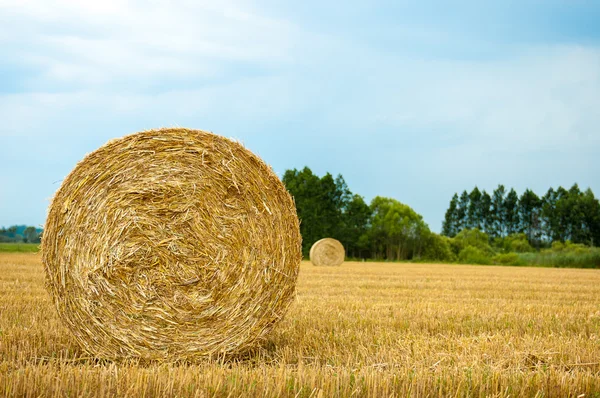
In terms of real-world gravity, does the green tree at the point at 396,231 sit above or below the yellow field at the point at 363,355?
above

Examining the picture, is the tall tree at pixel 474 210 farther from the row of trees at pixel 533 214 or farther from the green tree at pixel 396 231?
the green tree at pixel 396 231

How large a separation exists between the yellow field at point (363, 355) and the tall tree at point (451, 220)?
229 feet

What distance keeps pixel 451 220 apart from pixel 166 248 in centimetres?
7660

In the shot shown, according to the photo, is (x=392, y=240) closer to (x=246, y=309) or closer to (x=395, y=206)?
(x=395, y=206)

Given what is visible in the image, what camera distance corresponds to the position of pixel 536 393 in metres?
3.90

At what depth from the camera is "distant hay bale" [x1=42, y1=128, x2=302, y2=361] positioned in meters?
5.01

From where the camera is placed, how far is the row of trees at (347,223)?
41688 millimetres

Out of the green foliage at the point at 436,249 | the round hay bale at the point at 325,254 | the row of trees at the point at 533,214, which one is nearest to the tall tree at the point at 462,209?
the row of trees at the point at 533,214

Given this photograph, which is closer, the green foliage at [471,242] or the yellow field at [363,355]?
the yellow field at [363,355]

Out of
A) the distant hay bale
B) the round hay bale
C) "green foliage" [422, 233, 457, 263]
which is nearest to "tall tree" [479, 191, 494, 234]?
"green foliage" [422, 233, 457, 263]

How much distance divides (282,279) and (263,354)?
0.68 m

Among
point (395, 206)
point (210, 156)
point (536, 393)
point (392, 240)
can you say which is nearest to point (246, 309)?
point (210, 156)

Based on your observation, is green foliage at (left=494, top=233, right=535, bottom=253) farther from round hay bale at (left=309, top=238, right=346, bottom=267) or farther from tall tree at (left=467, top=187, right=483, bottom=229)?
round hay bale at (left=309, top=238, right=346, bottom=267)

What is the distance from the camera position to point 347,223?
43812mm
